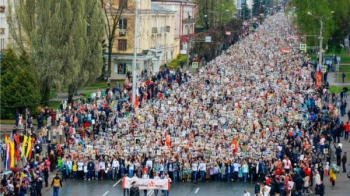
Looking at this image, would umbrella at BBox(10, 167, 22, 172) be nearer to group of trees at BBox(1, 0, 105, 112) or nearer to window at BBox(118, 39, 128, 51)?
group of trees at BBox(1, 0, 105, 112)

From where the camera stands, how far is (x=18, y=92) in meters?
60.3

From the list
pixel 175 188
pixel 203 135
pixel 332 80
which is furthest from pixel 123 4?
pixel 175 188

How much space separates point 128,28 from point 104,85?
40.7 ft

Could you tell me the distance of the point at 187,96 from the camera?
64188 mm

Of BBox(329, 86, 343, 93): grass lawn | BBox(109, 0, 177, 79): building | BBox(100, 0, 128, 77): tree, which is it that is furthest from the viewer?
BBox(109, 0, 177, 79): building

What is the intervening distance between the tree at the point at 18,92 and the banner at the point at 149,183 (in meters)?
20.9

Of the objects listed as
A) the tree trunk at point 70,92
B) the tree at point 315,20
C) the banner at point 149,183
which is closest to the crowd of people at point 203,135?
the banner at point 149,183

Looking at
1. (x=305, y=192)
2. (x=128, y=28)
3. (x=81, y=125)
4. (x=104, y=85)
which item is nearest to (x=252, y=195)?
(x=305, y=192)

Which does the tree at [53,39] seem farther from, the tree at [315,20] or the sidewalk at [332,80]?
the tree at [315,20]

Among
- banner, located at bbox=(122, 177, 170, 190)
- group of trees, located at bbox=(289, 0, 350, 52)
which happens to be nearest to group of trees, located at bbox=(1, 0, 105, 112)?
banner, located at bbox=(122, 177, 170, 190)

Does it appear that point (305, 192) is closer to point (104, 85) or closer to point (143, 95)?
point (143, 95)

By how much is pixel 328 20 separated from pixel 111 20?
2088 centimetres

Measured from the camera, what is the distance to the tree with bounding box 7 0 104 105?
2589 inches

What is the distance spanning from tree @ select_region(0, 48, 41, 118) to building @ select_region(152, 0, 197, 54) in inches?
2006
